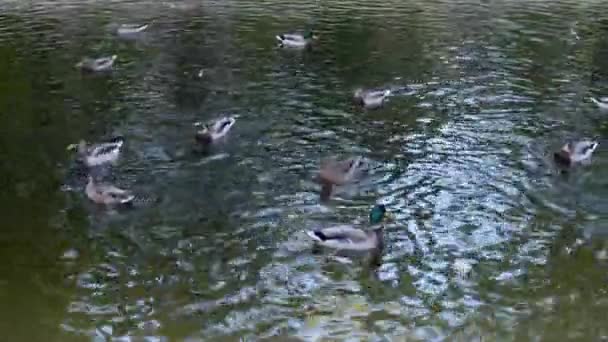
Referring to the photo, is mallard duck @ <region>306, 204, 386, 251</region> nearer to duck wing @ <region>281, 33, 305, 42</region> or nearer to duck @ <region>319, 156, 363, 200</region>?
duck @ <region>319, 156, 363, 200</region>

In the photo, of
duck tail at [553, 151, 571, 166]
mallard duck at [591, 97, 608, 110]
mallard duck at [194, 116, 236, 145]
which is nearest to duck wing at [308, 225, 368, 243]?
mallard duck at [194, 116, 236, 145]

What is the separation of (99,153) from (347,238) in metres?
5.53

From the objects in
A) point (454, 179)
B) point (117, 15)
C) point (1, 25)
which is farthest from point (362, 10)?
point (454, 179)

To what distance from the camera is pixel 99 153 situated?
585 inches

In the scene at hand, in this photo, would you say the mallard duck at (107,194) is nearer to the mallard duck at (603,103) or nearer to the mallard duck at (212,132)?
the mallard duck at (212,132)

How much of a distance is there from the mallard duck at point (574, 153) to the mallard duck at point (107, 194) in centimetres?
792

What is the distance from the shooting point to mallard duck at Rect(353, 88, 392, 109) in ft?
60.0

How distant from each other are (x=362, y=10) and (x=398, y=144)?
1632 cm

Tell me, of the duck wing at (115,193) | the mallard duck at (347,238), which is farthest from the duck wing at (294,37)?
the mallard duck at (347,238)

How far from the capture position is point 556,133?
1673 cm

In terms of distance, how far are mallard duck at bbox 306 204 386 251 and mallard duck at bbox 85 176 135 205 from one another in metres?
3.34

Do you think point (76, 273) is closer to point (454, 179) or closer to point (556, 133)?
point (454, 179)

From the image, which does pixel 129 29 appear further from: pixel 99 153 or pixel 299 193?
pixel 299 193

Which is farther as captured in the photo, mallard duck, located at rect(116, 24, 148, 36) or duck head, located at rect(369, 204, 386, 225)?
mallard duck, located at rect(116, 24, 148, 36)
